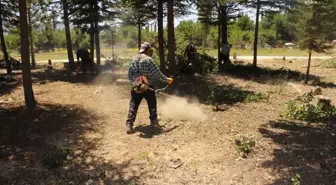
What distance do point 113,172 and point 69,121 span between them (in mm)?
3079

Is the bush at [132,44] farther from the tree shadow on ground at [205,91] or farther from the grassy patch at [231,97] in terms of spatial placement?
the grassy patch at [231,97]

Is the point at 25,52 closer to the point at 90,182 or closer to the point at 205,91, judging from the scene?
the point at 90,182

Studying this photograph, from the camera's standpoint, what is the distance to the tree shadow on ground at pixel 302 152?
500 cm

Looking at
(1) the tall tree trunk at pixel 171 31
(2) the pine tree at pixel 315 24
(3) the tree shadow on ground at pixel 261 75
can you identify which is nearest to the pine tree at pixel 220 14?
(3) the tree shadow on ground at pixel 261 75

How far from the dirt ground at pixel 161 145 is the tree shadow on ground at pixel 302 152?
2cm

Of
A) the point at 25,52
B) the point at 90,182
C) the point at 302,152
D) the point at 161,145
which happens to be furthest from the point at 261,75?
the point at 90,182

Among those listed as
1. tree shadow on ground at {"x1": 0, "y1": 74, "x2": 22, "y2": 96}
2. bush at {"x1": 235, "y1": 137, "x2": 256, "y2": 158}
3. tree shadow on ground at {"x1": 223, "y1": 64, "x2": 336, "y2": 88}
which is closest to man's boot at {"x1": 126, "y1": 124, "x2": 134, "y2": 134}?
bush at {"x1": 235, "y1": 137, "x2": 256, "y2": 158}

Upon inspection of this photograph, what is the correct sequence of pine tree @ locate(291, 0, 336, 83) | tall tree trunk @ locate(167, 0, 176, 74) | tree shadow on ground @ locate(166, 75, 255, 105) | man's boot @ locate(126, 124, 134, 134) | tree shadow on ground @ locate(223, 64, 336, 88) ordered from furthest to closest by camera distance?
1. pine tree @ locate(291, 0, 336, 83)
2. tree shadow on ground @ locate(223, 64, 336, 88)
3. tall tree trunk @ locate(167, 0, 176, 74)
4. tree shadow on ground @ locate(166, 75, 255, 105)
5. man's boot @ locate(126, 124, 134, 134)

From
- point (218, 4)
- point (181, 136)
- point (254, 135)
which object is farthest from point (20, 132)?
point (218, 4)

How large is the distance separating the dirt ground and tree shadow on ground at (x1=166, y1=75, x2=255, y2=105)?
317mm

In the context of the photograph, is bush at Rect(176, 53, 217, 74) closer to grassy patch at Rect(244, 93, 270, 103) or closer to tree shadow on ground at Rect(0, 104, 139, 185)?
grassy patch at Rect(244, 93, 270, 103)

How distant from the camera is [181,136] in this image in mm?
6895

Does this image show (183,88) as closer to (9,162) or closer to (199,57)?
(199,57)

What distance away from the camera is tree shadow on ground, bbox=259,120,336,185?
4996 mm
